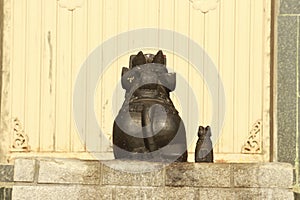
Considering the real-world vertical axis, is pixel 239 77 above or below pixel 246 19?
below

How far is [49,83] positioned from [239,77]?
2521 millimetres

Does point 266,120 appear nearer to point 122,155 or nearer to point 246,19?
point 246,19

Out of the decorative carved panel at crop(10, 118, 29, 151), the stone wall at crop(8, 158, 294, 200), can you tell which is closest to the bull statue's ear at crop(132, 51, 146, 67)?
the stone wall at crop(8, 158, 294, 200)

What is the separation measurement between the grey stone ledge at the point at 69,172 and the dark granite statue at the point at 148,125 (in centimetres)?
52

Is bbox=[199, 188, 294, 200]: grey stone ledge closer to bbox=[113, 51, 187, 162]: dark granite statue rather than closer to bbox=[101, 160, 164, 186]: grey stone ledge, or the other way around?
bbox=[101, 160, 164, 186]: grey stone ledge

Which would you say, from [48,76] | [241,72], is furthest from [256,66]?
[48,76]

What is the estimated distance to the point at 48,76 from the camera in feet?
37.2

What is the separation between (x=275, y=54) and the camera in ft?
35.6

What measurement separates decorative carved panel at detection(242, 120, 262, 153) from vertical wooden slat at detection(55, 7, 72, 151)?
2357 millimetres

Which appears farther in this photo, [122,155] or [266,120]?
[266,120]

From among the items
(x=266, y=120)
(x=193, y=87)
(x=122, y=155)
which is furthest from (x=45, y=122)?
(x=122, y=155)

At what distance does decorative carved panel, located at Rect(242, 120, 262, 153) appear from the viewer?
1111 centimetres

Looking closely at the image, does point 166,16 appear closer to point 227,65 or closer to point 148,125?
point 227,65

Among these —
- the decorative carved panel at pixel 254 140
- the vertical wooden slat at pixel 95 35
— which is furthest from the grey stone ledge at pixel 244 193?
the vertical wooden slat at pixel 95 35
